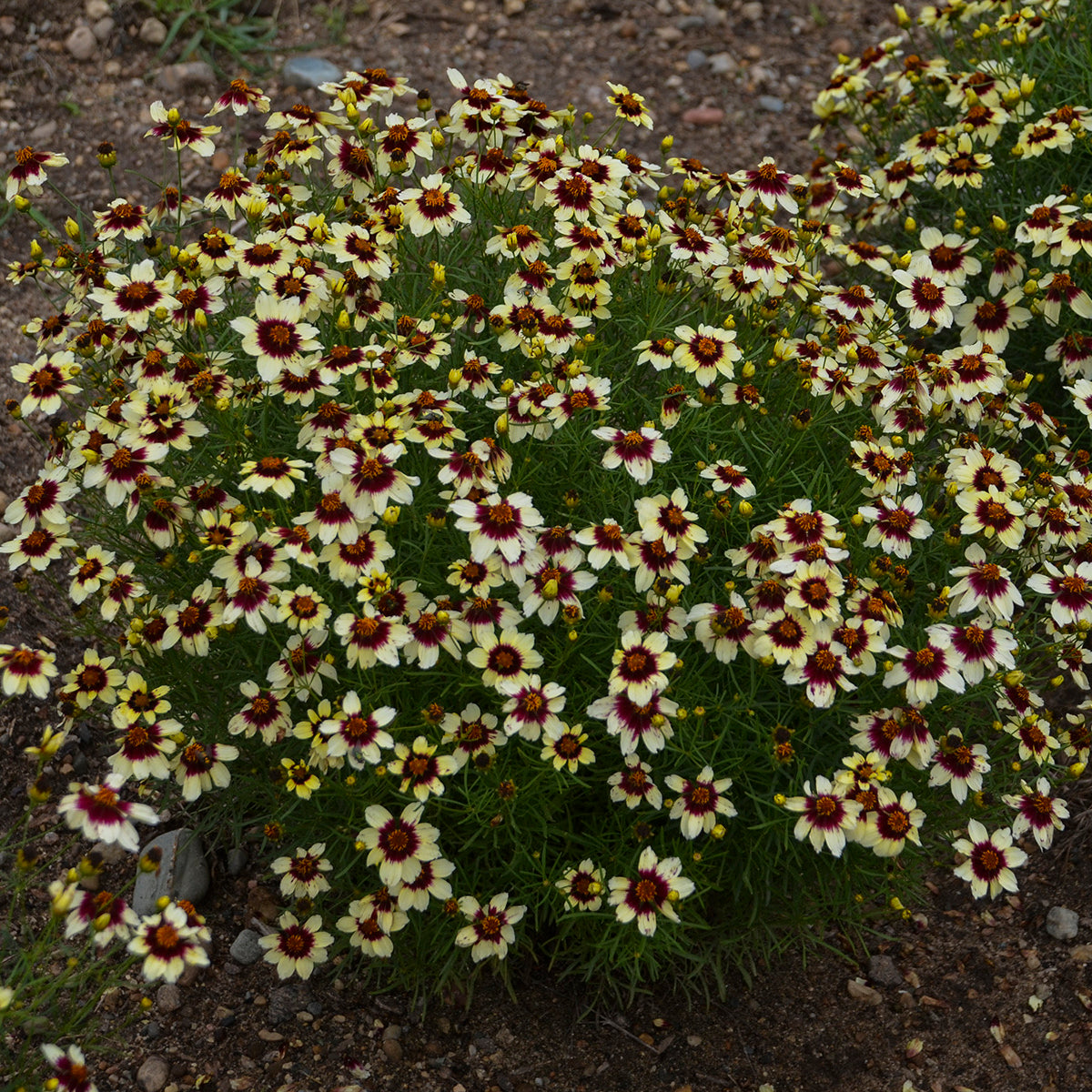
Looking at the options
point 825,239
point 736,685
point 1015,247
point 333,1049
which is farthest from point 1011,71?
point 333,1049

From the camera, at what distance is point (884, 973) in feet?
12.7

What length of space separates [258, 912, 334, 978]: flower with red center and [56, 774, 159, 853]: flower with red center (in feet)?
2.61

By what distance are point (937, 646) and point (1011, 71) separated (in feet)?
10.0

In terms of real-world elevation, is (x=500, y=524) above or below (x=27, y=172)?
below

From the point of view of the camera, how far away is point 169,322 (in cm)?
356

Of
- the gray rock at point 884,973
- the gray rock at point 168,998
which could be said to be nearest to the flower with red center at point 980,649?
the gray rock at point 884,973

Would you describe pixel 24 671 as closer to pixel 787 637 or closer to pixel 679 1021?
pixel 787 637

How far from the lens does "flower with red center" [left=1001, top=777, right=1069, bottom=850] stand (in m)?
3.26

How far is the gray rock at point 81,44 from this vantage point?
23.1 ft

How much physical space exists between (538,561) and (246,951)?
1.72 metres

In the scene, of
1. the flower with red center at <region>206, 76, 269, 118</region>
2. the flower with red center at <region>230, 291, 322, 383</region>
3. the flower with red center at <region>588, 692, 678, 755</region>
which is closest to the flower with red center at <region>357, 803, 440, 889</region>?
the flower with red center at <region>588, 692, 678, 755</region>

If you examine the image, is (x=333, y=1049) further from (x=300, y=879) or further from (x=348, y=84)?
(x=348, y=84)

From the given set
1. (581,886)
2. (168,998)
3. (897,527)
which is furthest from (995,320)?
(168,998)

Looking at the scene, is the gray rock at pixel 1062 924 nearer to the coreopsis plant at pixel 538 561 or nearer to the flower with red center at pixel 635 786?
the coreopsis plant at pixel 538 561
